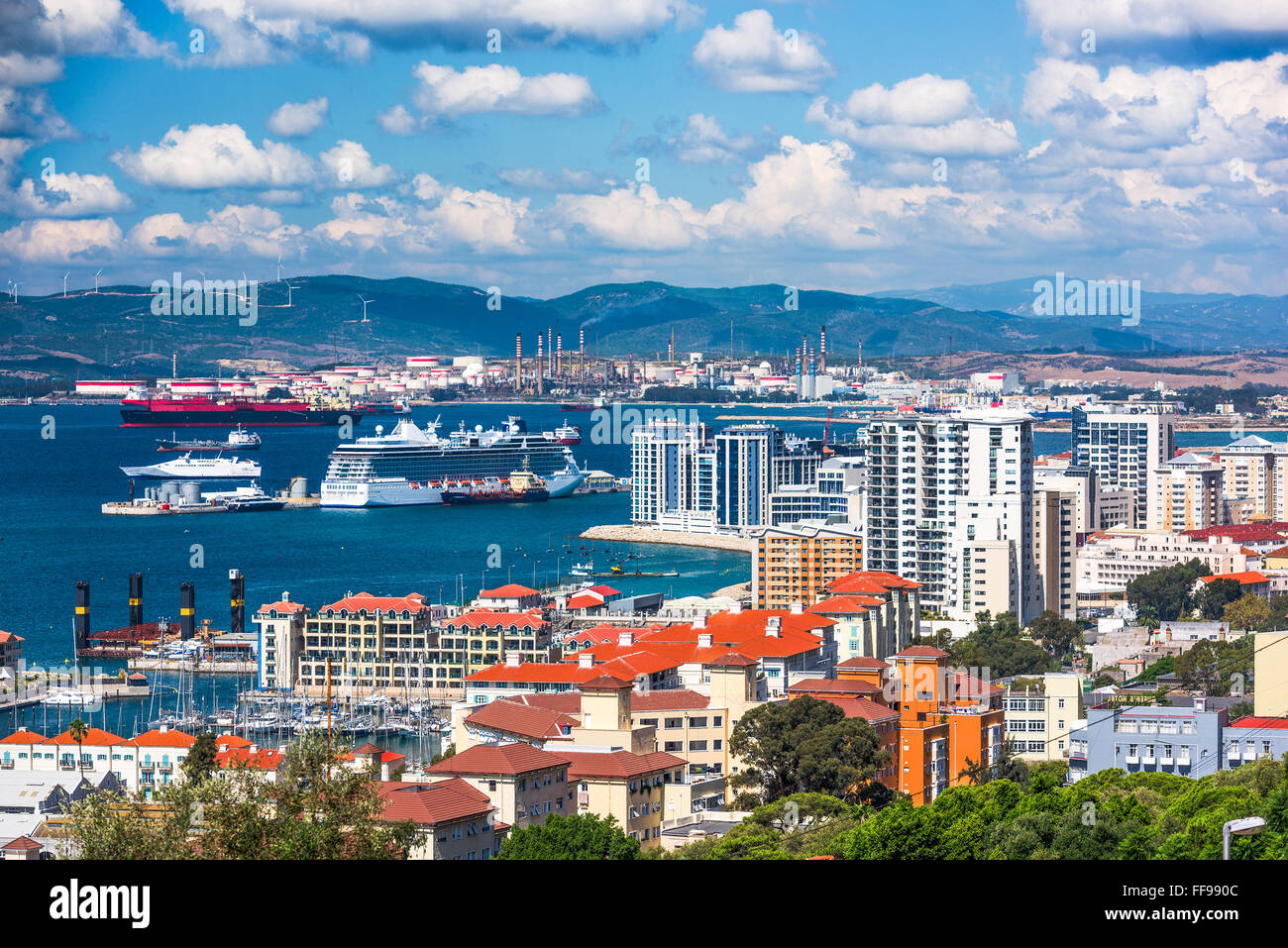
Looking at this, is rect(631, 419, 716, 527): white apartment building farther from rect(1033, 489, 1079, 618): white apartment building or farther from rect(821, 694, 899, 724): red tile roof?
rect(821, 694, 899, 724): red tile roof

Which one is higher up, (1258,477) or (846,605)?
(1258,477)

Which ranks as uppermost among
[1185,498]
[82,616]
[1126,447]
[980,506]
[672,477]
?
[1126,447]

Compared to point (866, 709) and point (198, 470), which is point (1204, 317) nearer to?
point (198, 470)

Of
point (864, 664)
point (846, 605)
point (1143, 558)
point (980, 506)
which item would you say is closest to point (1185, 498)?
point (1143, 558)

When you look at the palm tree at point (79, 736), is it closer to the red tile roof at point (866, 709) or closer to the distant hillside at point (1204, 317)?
the red tile roof at point (866, 709)
